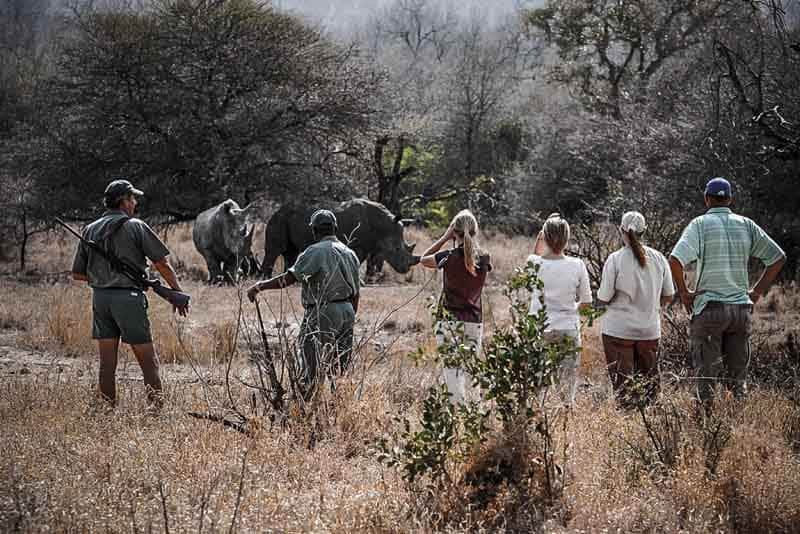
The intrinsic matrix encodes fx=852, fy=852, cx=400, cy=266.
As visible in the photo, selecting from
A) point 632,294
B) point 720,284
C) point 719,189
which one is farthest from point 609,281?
point 719,189

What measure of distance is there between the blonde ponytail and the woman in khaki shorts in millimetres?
1023

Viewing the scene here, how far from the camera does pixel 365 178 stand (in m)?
25.6

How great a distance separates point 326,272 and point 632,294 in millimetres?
2426

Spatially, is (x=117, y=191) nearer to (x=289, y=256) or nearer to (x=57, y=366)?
(x=57, y=366)

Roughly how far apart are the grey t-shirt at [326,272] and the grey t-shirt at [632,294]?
2044mm

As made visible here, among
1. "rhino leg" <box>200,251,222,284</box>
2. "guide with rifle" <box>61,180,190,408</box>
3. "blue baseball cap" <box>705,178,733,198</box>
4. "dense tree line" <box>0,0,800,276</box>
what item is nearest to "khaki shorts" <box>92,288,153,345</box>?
"guide with rifle" <box>61,180,190,408</box>

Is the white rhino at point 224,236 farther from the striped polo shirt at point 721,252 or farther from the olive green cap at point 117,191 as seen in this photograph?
the striped polo shirt at point 721,252

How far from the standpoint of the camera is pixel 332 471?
5496mm

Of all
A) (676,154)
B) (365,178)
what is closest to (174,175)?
(365,178)

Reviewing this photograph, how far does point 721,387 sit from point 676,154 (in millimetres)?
10915

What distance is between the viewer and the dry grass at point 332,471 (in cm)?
460

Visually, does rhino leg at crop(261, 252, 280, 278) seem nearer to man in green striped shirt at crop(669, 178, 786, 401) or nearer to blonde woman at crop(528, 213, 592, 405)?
blonde woman at crop(528, 213, 592, 405)

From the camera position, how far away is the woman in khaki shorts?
6594 mm

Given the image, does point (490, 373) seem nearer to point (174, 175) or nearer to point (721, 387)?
point (721, 387)
